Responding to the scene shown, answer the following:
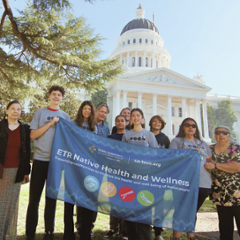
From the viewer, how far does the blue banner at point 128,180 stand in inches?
128

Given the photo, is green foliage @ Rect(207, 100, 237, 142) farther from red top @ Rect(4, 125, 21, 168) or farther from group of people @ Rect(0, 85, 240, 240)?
red top @ Rect(4, 125, 21, 168)

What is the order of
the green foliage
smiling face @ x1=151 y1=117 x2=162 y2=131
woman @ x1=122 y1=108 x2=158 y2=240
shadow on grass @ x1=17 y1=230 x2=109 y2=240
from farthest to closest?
the green foliage
smiling face @ x1=151 y1=117 x2=162 y2=131
shadow on grass @ x1=17 y1=230 x2=109 y2=240
woman @ x1=122 y1=108 x2=158 y2=240

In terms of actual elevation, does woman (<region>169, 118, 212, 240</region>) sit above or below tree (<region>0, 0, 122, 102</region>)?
below

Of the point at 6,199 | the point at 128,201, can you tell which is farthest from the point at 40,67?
the point at 128,201

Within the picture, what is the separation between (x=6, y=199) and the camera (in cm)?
324

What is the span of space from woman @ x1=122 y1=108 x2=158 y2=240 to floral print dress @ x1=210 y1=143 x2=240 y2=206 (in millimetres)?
1183

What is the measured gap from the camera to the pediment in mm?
42781

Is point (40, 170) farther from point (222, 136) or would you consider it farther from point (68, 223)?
point (222, 136)

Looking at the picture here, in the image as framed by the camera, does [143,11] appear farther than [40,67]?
Yes

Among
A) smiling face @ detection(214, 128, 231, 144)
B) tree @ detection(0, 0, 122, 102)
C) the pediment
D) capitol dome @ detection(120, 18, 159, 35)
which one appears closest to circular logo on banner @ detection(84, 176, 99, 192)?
smiling face @ detection(214, 128, 231, 144)

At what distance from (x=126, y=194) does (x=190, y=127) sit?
5.97 ft

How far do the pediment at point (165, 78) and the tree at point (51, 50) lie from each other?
112 ft

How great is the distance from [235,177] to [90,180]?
2.44m

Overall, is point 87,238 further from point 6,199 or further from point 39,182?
point 6,199
